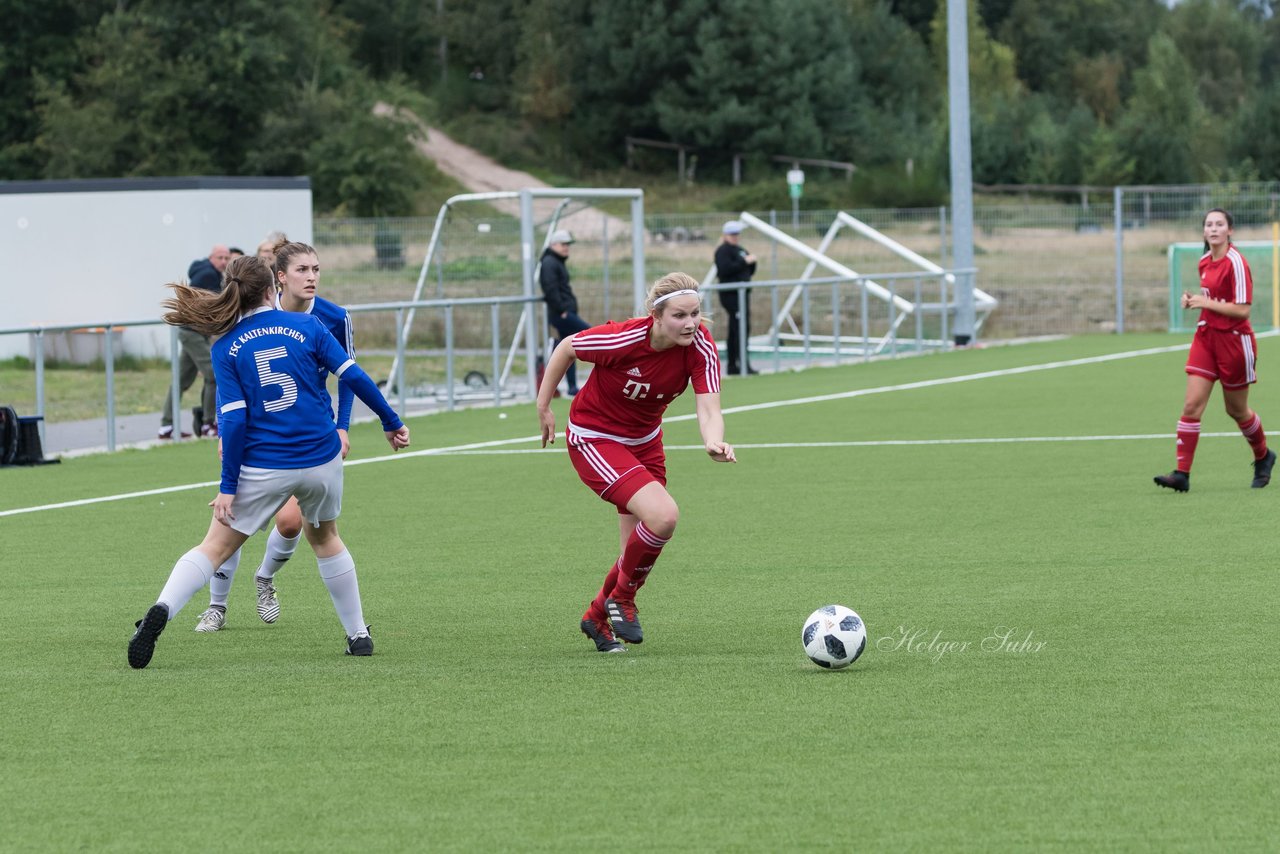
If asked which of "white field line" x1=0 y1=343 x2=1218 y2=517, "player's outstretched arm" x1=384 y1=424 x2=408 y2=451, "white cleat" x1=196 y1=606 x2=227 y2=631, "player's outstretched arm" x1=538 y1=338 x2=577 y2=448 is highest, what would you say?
"player's outstretched arm" x1=538 y1=338 x2=577 y2=448

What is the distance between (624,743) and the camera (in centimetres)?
572

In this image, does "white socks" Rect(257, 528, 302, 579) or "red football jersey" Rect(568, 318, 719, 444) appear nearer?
"red football jersey" Rect(568, 318, 719, 444)

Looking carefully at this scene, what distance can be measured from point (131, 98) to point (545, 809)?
174 feet

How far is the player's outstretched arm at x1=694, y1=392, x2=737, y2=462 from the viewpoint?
22.4ft

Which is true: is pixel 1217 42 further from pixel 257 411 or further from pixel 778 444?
pixel 257 411

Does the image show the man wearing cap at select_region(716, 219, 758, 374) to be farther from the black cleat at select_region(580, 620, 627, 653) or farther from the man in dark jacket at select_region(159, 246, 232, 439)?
the black cleat at select_region(580, 620, 627, 653)

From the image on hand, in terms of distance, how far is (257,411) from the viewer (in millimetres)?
6871

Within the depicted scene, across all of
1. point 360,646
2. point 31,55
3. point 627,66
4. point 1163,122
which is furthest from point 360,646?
point 1163,122

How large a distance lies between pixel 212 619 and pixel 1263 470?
23.6ft

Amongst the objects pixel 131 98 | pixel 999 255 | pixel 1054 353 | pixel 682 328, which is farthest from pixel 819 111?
pixel 682 328

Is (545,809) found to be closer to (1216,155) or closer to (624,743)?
(624,743)

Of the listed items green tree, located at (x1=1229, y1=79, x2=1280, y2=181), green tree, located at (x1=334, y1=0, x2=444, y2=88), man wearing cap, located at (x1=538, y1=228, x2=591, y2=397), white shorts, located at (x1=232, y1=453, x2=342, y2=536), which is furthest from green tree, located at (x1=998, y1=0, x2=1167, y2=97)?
white shorts, located at (x1=232, y1=453, x2=342, y2=536)

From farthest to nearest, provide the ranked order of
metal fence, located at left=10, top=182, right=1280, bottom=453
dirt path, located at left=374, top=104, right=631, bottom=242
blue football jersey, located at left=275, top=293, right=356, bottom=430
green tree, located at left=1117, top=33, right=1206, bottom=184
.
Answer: dirt path, located at left=374, top=104, right=631, bottom=242 → green tree, located at left=1117, top=33, right=1206, bottom=184 → metal fence, located at left=10, top=182, right=1280, bottom=453 → blue football jersey, located at left=275, top=293, right=356, bottom=430

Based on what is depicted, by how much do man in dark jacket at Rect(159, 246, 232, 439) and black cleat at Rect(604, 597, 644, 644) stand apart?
32.4 ft
